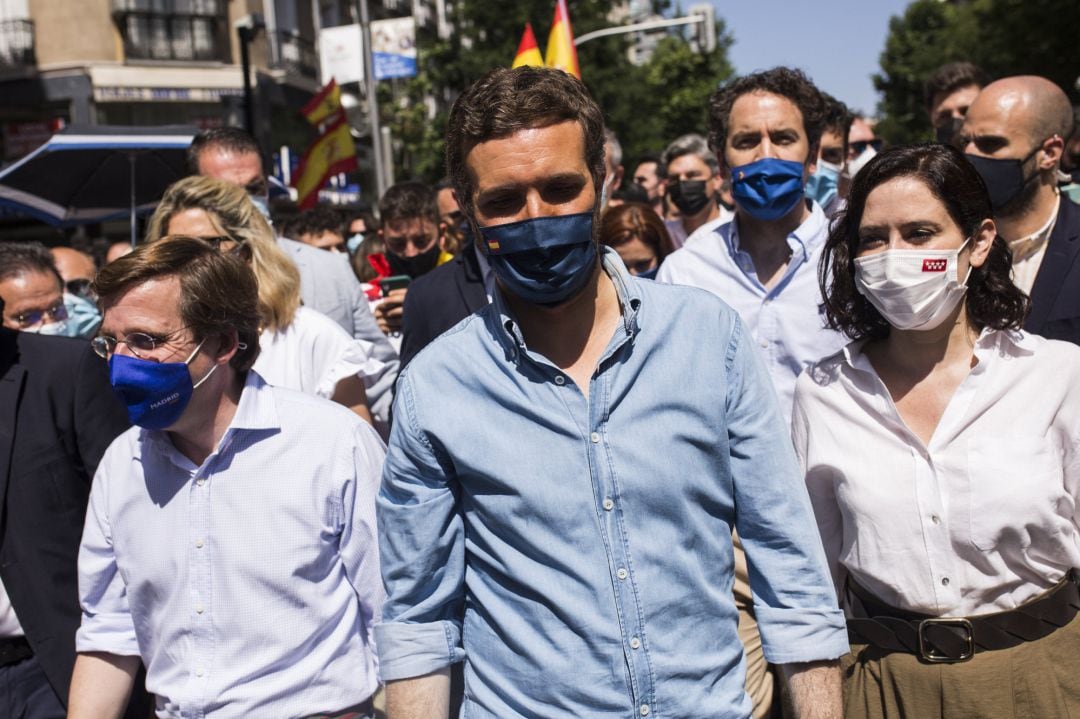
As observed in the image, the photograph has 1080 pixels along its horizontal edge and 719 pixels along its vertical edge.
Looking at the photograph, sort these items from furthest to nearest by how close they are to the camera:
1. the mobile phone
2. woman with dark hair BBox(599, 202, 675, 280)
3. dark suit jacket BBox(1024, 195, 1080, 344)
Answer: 1. the mobile phone
2. woman with dark hair BBox(599, 202, 675, 280)
3. dark suit jacket BBox(1024, 195, 1080, 344)

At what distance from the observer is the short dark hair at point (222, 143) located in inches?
211

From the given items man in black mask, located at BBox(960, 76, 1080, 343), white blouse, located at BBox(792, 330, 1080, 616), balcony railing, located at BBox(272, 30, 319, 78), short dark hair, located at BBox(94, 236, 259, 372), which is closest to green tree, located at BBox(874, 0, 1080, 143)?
man in black mask, located at BBox(960, 76, 1080, 343)

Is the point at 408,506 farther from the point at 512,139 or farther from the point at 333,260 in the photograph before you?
the point at 333,260

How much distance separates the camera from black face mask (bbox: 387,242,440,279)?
660 centimetres

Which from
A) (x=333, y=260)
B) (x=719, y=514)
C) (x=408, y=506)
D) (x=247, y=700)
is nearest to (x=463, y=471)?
(x=408, y=506)

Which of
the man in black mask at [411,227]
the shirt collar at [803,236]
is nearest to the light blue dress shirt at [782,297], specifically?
the shirt collar at [803,236]

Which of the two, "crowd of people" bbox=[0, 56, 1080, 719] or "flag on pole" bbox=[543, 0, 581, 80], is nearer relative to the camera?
"crowd of people" bbox=[0, 56, 1080, 719]

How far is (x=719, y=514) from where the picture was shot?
7.43ft

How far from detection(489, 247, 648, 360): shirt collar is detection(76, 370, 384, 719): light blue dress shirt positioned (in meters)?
0.84

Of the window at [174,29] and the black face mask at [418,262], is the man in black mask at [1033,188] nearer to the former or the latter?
the black face mask at [418,262]

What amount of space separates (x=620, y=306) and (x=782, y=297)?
164 centimetres

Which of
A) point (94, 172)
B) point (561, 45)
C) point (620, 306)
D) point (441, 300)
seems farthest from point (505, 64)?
point (620, 306)

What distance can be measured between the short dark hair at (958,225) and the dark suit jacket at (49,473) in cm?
230

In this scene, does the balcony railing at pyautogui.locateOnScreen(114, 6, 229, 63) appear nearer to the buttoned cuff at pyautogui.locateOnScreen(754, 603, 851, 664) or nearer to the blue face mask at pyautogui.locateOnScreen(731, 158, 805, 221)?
the blue face mask at pyautogui.locateOnScreen(731, 158, 805, 221)
